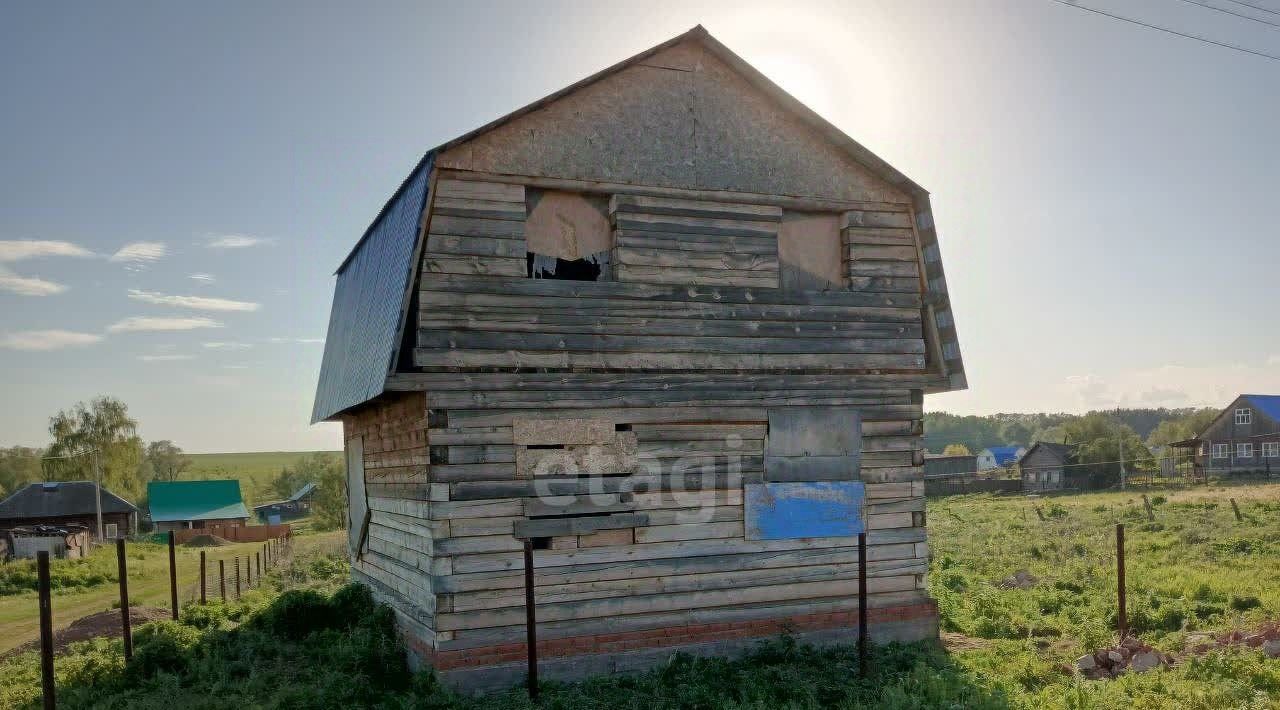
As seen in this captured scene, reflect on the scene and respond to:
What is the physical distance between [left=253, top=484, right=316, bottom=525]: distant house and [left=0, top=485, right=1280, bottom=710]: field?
6943 cm

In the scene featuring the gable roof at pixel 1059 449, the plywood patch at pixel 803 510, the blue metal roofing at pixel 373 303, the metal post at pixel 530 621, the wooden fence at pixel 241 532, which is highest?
the blue metal roofing at pixel 373 303

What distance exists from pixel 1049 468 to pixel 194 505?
57.4 meters

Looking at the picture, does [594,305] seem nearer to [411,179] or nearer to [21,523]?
[411,179]

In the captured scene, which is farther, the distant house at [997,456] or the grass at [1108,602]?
the distant house at [997,456]

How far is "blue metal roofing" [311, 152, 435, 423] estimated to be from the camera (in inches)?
444

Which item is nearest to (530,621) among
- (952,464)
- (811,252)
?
(811,252)

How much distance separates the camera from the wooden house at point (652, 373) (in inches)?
440

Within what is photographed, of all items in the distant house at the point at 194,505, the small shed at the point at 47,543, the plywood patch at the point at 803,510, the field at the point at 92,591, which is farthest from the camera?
the distant house at the point at 194,505

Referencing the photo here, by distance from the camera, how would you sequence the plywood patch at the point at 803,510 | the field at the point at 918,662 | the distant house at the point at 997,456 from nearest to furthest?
the field at the point at 918,662
the plywood patch at the point at 803,510
the distant house at the point at 997,456

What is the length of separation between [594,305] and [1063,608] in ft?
29.5

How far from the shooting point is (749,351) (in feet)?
41.1

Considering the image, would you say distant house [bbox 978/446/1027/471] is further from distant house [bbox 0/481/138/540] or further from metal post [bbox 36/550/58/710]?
metal post [bbox 36/550/58/710]

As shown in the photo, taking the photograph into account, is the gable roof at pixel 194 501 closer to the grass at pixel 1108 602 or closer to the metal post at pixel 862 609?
the grass at pixel 1108 602

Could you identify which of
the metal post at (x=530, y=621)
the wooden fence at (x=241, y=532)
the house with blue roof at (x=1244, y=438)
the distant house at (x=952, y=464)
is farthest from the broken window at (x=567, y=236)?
the distant house at (x=952, y=464)
